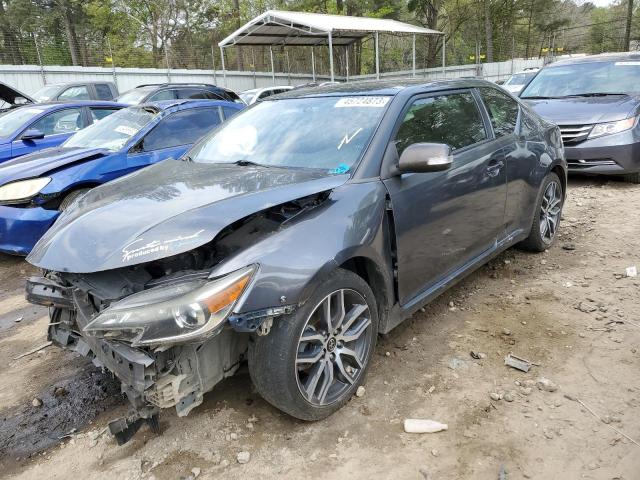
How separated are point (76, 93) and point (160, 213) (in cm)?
1050

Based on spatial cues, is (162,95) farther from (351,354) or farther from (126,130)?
(351,354)

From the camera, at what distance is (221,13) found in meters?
34.0

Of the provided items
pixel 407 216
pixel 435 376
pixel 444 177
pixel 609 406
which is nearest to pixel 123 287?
pixel 407 216

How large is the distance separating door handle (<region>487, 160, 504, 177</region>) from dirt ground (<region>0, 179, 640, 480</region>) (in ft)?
3.28

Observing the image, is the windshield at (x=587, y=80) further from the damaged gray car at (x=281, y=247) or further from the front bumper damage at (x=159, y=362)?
the front bumper damage at (x=159, y=362)

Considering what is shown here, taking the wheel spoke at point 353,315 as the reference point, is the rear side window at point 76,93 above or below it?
above

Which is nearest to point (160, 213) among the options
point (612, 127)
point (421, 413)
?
point (421, 413)

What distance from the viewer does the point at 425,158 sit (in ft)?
8.77

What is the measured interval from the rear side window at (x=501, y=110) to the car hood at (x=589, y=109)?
3.08m

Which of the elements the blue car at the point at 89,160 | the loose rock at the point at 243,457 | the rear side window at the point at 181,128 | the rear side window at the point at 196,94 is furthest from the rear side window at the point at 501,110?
the rear side window at the point at 196,94

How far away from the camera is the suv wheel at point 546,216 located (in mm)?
4488

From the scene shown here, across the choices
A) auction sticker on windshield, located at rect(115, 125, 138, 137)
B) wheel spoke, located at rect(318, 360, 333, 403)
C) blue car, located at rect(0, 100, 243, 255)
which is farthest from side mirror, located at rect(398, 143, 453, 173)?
auction sticker on windshield, located at rect(115, 125, 138, 137)

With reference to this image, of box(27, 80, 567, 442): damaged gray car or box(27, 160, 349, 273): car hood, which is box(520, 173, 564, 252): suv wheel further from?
box(27, 160, 349, 273): car hood

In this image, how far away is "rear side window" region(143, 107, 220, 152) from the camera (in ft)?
19.2
